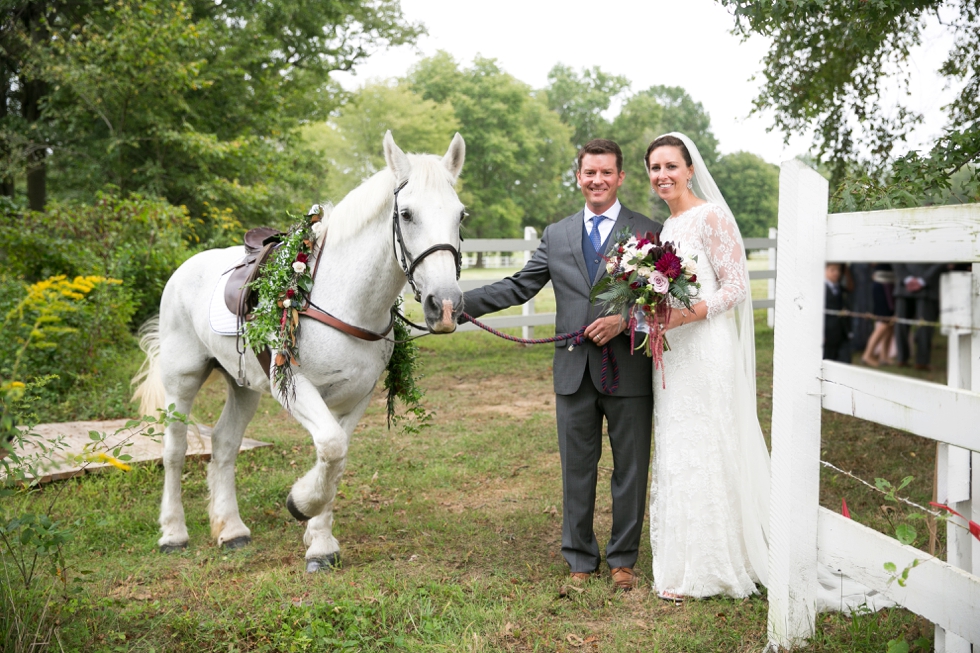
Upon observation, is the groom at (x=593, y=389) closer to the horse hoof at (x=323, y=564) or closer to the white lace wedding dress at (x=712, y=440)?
the white lace wedding dress at (x=712, y=440)

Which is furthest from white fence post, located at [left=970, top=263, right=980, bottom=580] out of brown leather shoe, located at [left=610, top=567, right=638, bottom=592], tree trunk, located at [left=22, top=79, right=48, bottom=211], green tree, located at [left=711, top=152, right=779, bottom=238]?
green tree, located at [left=711, top=152, right=779, bottom=238]

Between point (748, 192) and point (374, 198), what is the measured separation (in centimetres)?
6878

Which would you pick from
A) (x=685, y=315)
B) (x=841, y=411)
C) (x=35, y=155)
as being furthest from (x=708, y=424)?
(x=35, y=155)

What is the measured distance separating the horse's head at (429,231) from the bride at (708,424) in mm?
1098

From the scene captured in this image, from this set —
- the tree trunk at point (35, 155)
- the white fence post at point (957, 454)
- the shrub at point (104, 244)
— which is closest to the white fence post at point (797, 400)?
the white fence post at point (957, 454)

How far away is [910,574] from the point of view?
2.41 metres

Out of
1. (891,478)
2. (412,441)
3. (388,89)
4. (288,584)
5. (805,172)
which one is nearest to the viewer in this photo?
(805,172)

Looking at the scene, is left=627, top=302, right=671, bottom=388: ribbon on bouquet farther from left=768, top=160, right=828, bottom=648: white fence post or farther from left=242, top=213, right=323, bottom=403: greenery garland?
left=242, top=213, right=323, bottom=403: greenery garland

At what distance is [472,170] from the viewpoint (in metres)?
43.3

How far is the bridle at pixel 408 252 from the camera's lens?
3393 millimetres

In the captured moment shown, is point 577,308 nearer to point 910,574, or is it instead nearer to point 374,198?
point 374,198

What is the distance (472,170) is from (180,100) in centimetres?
3054

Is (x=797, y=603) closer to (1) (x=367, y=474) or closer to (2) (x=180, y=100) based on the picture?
(1) (x=367, y=474)

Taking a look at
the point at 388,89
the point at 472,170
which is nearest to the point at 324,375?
the point at 388,89
